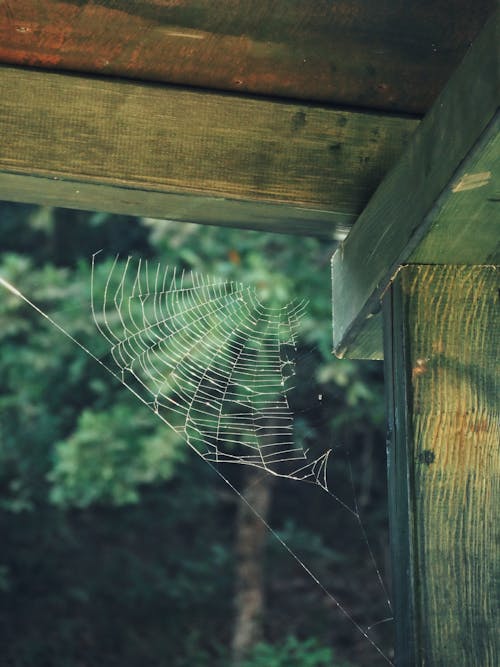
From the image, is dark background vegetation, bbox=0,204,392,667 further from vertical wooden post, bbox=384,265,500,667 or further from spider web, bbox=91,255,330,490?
vertical wooden post, bbox=384,265,500,667

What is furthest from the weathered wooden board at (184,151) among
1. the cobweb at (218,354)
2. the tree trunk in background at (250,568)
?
the tree trunk in background at (250,568)

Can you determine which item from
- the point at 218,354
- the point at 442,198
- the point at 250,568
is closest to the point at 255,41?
the point at 442,198

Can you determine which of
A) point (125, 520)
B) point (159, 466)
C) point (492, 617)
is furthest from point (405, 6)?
point (125, 520)

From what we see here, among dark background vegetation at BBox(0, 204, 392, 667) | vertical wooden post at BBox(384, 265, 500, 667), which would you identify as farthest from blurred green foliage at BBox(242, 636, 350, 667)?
vertical wooden post at BBox(384, 265, 500, 667)

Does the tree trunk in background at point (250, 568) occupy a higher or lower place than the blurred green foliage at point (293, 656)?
higher

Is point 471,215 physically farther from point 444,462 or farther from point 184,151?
point 184,151

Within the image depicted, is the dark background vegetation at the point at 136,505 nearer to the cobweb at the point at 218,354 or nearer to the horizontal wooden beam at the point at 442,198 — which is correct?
the cobweb at the point at 218,354

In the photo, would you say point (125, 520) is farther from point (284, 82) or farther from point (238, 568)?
point (284, 82)
